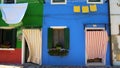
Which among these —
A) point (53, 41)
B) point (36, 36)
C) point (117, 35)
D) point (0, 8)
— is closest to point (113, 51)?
point (117, 35)

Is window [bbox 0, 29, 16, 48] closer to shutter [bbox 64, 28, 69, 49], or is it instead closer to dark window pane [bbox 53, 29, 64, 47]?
dark window pane [bbox 53, 29, 64, 47]

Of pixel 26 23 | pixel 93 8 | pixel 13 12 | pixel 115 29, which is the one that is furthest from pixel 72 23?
pixel 13 12

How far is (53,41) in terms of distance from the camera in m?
15.0

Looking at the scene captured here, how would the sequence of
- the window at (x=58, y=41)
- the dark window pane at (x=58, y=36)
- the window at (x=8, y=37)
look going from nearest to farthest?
the window at (x=58, y=41), the dark window pane at (x=58, y=36), the window at (x=8, y=37)

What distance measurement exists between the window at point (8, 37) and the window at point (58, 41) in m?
2.14

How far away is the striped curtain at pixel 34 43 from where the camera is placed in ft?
48.6

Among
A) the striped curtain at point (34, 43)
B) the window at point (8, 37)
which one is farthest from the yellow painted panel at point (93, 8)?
the window at point (8, 37)

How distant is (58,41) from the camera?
1507 centimetres

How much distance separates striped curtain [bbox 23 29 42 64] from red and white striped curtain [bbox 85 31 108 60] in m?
2.68

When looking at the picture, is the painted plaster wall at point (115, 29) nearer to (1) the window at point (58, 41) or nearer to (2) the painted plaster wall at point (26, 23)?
(1) the window at point (58, 41)

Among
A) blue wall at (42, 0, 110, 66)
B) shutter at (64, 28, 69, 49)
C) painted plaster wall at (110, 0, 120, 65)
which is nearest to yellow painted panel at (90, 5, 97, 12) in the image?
blue wall at (42, 0, 110, 66)

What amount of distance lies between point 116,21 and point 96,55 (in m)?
2.20

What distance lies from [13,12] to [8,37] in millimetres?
1537

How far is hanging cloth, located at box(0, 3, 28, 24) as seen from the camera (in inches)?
578
